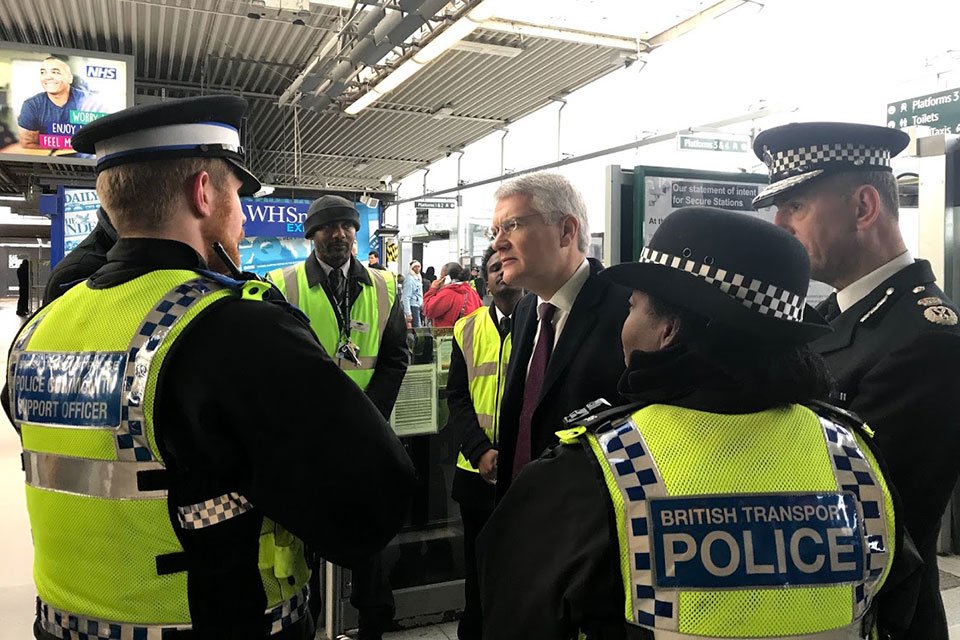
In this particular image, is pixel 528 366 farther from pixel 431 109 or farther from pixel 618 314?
pixel 431 109

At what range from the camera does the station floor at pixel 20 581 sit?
2.98 metres

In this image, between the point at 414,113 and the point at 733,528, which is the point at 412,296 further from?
the point at 733,528

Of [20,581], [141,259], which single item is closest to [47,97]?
[20,581]

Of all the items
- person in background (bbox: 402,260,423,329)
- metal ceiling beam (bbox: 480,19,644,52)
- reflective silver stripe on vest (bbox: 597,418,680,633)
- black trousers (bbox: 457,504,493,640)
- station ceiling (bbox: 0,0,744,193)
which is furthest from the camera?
person in background (bbox: 402,260,423,329)

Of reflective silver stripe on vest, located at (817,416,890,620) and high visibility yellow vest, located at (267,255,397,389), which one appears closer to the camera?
reflective silver stripe on vest, located at (817,416,890,620)

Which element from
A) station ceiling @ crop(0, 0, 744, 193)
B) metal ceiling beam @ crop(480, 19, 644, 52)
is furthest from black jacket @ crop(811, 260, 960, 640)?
metal ceiling beam @ crop(480, 19, 644, 52)

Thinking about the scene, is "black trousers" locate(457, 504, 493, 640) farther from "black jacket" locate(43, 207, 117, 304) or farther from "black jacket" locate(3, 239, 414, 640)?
"black jacket" locate(43, 207, 117, 304)

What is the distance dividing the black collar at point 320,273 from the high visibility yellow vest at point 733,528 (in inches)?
93.0

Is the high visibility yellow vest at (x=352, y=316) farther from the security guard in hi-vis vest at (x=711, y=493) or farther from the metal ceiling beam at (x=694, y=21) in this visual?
the metal ceiling beam at (x=694, y=21)

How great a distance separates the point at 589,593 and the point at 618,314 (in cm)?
103

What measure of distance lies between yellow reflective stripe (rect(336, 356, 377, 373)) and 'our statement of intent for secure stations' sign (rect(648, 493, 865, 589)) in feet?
7.55

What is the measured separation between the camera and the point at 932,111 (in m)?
6.48

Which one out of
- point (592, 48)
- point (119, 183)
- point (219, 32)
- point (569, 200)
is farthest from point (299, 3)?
point (119, 183)

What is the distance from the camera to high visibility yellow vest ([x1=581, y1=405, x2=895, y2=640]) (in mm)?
883
